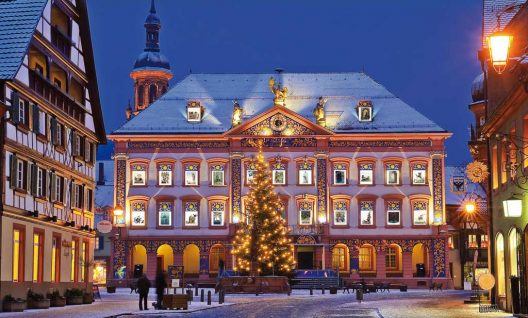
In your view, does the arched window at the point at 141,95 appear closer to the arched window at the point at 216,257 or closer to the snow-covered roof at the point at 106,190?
the snow-covered roof at the point at 106,190

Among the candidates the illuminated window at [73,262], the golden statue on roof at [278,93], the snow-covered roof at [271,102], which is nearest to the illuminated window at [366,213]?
the snow-covered roof at [271,102]

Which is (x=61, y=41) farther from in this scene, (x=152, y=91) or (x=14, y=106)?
(x=152, y=91)

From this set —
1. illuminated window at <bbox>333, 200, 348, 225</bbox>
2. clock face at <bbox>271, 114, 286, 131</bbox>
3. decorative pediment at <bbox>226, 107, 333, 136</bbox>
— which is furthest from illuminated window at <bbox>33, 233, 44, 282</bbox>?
illuminated window at <bbox>333, 200, 348, 225</bbox>

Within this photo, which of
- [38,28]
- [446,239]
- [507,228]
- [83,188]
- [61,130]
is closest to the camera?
[507,228]

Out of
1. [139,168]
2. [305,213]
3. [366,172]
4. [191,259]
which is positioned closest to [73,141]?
[139,168]

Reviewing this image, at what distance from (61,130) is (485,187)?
61.3 feet

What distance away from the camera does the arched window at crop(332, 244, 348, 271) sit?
280 feet

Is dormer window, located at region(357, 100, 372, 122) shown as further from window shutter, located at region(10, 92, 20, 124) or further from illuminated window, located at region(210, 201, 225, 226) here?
window shutter, located at region(10, 92, 20, 124)

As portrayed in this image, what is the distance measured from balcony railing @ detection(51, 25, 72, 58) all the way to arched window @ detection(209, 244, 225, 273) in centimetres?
4165

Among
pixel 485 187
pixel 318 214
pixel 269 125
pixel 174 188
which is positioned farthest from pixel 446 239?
pixel 485 187

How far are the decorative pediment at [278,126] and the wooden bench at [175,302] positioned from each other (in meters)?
45.1

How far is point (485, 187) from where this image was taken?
148 feet

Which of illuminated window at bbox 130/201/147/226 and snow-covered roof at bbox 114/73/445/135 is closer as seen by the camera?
illuminated window at bbox 130/201/147/226

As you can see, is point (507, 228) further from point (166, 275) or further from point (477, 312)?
point (166, 275)
